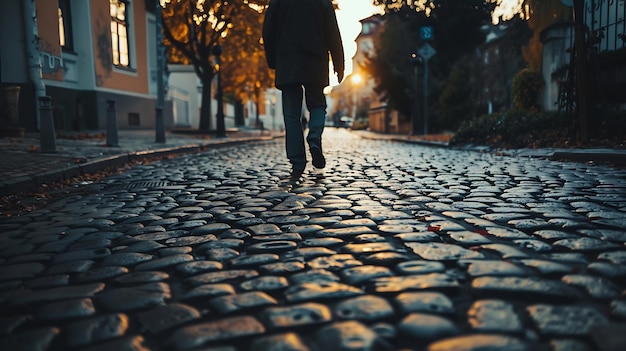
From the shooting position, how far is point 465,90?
79.5 feet

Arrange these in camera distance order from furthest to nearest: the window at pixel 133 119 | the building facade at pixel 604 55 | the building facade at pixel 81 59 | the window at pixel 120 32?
1. the window at pixel 133 119
2. the window at pixel 120 32
3. the building facade at pixel 81 59
4. the building facade at pixel 604 55

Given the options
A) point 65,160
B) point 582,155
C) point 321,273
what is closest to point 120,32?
point 65,160

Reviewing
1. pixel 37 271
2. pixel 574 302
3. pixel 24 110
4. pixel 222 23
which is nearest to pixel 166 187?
pixel 37 271

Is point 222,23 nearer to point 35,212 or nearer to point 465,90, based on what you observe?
point 465,90

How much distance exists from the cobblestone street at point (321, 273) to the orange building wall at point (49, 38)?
10335mm

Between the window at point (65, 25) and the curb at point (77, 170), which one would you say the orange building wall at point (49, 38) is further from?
the curb at point (77, 170)

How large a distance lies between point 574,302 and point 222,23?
21810mm

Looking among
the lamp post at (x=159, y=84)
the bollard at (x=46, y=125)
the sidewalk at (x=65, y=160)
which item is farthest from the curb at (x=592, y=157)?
the lamp post at (x=159, y=84)

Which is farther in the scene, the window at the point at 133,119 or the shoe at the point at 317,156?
the window at the point at 133,119

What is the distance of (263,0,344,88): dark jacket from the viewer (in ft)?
19.1

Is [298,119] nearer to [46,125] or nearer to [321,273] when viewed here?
[321,273]

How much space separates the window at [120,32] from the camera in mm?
17641

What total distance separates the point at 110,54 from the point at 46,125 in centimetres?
963

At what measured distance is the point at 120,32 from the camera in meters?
18.3
